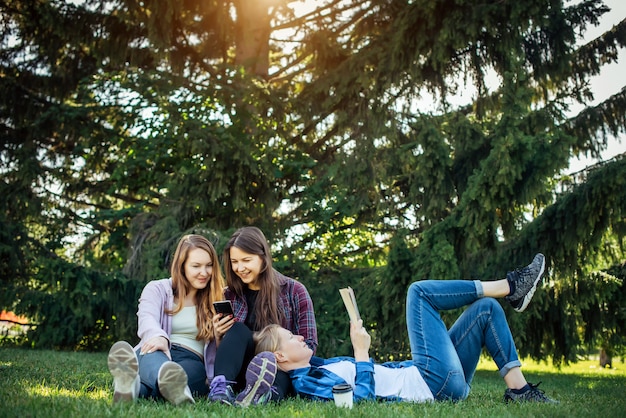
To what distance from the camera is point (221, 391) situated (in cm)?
327

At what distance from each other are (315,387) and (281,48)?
9.05 meters

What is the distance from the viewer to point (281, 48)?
11648 millimetres

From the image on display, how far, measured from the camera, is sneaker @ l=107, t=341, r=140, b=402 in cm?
299

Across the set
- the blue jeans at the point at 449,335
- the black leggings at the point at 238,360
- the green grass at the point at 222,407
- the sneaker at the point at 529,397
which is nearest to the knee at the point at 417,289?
the blue jeans at the point at 449,335

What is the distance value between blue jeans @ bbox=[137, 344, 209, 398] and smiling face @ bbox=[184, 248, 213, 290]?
41cm

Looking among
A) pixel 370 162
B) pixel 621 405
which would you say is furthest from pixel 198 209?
pixel 621 405

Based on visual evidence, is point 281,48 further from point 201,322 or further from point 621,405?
point 621,405

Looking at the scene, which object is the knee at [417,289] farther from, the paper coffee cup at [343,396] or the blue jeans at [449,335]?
the paper coffee cup at [343,396]

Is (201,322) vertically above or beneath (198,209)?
beneath

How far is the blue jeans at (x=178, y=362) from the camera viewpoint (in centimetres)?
332

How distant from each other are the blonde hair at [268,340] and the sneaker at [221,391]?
0.88 ft

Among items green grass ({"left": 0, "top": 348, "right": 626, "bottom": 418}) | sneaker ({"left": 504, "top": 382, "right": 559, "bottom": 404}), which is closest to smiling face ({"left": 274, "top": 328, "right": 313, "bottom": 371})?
green grass ({"left": 0, "top": 348, "right": 626, "bottom": 418})

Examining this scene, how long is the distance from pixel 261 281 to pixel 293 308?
0.28 m

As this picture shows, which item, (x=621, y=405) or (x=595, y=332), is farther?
(x=595, y=332)
